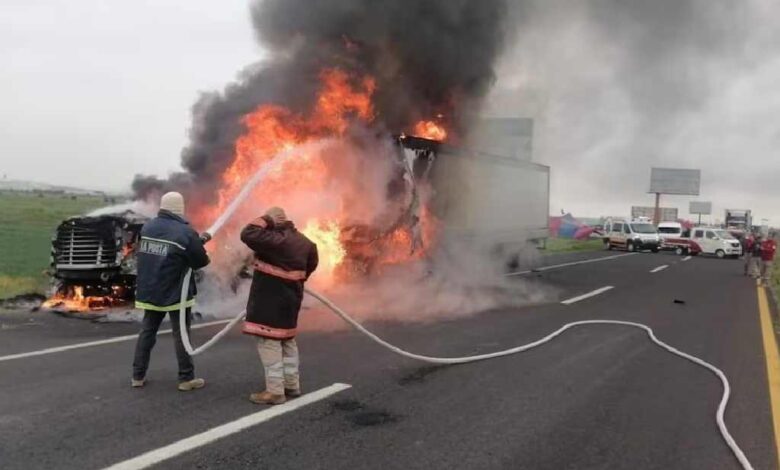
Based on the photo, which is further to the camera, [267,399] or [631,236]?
[631,236]

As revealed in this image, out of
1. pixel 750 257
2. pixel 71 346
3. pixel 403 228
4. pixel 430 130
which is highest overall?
pixel 430 130

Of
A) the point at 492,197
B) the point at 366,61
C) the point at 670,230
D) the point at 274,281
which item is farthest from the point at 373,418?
the point at 670,230

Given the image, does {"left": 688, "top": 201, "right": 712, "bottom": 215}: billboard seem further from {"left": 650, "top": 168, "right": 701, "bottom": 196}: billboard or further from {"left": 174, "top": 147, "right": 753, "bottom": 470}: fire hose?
{"left": 174, "top": 147, "right": 753, "bottom": 470}: fire hose

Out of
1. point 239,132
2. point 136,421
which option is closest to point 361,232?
point 239,132

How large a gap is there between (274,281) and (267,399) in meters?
0.91

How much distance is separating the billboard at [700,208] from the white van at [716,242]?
56.5m

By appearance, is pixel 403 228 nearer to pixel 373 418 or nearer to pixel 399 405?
pixel 399 405

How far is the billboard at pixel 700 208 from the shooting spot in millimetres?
87387

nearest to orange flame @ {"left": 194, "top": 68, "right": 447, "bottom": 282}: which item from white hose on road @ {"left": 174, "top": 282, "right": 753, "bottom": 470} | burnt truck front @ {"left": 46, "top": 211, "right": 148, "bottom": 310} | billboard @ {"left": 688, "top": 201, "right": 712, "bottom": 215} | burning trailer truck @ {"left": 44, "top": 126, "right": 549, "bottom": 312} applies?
burning trailer truck @ {"left": 44, "top": 126, "right": 549, "bottom": 312}

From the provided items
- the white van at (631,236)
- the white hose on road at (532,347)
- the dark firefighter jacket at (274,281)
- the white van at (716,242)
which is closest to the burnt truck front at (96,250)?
the white hose on road at (532,347)

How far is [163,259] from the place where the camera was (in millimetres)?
5312

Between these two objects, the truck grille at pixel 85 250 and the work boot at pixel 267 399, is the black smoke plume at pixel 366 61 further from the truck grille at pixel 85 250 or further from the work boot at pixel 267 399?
the work boot at pixel 267 399

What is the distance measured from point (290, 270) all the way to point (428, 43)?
9869 millimetres

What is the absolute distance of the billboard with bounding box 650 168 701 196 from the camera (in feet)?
218
